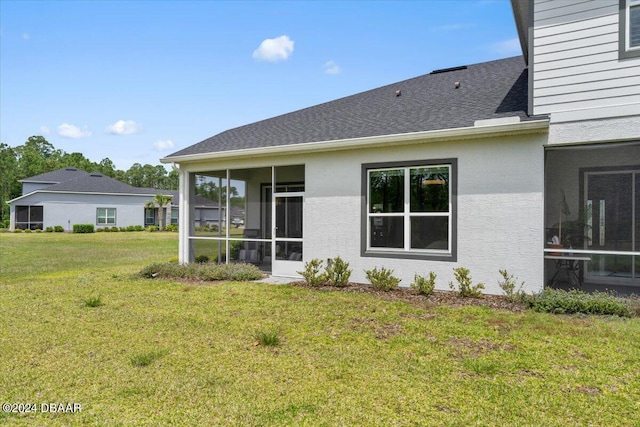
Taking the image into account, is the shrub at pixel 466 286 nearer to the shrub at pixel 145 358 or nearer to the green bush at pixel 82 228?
the shrub at pixel 145 358

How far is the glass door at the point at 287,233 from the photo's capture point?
398 inches

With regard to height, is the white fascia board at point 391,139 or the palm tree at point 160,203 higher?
the white fascia board at point 391,139

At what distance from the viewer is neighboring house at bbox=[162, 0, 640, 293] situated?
688 centimetres

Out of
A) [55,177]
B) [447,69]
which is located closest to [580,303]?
[447,69]

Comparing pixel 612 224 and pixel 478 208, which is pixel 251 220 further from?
pixel 612 224

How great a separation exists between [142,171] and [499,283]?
87.9 metres

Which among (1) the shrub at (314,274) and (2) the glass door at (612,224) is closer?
(2) the glass door at (612,224)

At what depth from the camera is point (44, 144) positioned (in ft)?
300

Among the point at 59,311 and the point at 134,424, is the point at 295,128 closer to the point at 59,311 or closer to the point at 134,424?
the point at 59,311

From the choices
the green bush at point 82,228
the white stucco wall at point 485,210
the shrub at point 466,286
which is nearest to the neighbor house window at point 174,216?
the green bush at point 82,228

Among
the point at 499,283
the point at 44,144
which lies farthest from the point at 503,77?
the point at 44,144

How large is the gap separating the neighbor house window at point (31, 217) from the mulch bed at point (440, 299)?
3816 centimetres

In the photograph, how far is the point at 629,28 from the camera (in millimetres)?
6703

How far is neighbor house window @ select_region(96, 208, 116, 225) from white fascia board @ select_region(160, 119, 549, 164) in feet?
107
